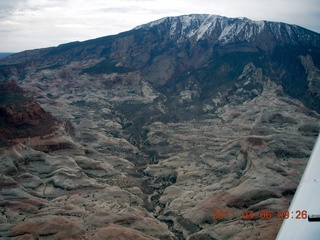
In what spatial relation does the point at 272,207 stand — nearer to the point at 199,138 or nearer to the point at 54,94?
the point at 199,138

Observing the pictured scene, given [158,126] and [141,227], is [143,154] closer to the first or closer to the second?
[158,126]

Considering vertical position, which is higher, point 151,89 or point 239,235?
point 151,89

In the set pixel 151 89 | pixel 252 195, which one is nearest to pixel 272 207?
pixel 252 195

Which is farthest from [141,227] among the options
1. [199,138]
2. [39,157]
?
[199,138]

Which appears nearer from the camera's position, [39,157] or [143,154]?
[39,157]

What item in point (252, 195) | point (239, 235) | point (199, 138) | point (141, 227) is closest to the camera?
point (239, 235)

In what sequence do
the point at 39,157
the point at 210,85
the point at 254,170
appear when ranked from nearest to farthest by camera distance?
the point at 254,170, the point at 39,157, the point at 210,85
